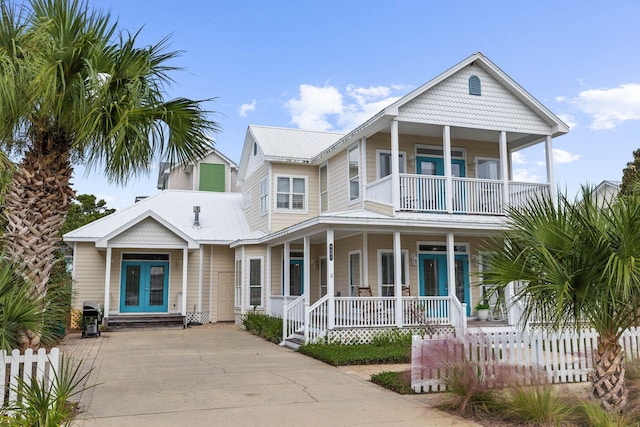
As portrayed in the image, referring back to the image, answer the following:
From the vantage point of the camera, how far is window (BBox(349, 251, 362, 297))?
17.1 metres

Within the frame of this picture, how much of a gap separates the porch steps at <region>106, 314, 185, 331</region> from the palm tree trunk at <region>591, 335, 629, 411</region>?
54.1ft

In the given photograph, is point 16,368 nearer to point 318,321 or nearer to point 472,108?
point 318,321

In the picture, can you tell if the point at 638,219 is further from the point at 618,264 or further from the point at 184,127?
the point at 184,127

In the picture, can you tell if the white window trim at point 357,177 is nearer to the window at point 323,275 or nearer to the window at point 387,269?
the window at point 387,269

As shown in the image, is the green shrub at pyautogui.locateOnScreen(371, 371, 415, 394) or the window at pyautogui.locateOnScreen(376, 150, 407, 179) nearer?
the green shrub at pyautogui.locateOnScreen(371, 371, 415, 394)

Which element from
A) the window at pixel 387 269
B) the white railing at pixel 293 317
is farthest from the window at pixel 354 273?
the white railing at pixel 293 317

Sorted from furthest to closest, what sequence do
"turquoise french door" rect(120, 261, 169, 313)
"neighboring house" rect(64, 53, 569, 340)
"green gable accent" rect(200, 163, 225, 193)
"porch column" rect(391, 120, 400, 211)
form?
"green gable accent" rect(200, 163, 225, 193), "turquoise french door" rect(120, 261, 169, 313), "porch column" rect(391, 120, 400, 211), "neighboring house" rect(64, 53, 569, 340)

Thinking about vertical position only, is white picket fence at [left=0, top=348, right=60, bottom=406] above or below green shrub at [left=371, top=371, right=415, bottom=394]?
above

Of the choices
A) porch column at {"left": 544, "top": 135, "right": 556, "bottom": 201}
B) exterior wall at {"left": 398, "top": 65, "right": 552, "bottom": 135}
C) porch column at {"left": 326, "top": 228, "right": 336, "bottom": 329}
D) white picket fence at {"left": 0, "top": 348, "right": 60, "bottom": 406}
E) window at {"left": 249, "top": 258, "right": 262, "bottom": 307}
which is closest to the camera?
white picket fence at {"left": 0, "top": 348, "right": 60, "bottom": 406}

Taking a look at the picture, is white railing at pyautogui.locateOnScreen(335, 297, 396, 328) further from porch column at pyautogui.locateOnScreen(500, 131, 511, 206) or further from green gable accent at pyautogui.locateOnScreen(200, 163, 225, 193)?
green gable accent at pyautogui.locateOnScreen(200, 163, 225, 193)

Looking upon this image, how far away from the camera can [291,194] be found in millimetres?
20484

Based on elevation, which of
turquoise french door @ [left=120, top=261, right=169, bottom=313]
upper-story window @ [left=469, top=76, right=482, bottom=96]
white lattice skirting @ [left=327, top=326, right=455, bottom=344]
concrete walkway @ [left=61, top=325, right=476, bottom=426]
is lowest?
concrete walkway @ [left=61, top=325, right=476, bottom=426]

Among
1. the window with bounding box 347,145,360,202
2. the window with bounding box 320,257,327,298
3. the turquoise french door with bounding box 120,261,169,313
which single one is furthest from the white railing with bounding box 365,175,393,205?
the turquoise french door with bounding box 120,261,169,313

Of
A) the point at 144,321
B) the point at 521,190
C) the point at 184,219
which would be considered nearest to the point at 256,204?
the point at 184,219
